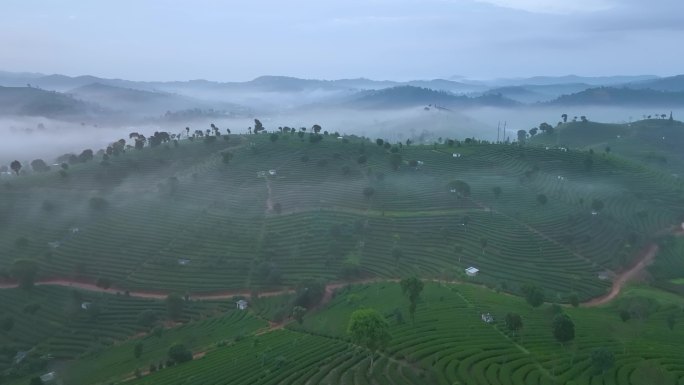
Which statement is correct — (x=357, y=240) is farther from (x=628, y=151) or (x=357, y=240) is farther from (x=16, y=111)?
(x=16, y=111)

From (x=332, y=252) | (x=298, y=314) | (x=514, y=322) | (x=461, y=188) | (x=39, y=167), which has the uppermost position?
(x=39, y=167)

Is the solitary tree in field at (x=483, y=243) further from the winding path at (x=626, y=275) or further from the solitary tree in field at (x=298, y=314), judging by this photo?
the solitary tree in field at (x=298, y=314)

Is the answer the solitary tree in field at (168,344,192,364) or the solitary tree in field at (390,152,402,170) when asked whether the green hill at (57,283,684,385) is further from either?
the solitary tree in field at (390,152,402,170)

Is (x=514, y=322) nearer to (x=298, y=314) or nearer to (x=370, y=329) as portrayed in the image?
(x=370, y=329)

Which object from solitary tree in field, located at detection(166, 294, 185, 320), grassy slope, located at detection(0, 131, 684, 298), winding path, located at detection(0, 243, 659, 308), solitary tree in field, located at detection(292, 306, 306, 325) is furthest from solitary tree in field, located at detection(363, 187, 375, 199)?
solitary tree in field, located at detection(166, 294, 185, 320)

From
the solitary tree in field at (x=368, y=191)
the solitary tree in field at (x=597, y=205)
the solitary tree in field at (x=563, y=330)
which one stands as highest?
the solitary tree in field at (x=368, y=191)

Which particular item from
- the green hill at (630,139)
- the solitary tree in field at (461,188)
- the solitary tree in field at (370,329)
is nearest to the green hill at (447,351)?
the solitary tree in field at (370,329)

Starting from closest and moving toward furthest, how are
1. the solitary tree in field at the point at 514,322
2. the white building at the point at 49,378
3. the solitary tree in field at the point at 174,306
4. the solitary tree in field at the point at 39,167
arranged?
the solitary tree in field at the point at 514,322 → the white building at the point at 49,378 → the solitary tree in field at the point at 174,306 → the solitary tree in field at the point at 39,167

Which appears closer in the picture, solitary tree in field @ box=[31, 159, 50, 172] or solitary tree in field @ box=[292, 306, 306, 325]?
solitary tree in field @ box=[292, 306, 306, 325]

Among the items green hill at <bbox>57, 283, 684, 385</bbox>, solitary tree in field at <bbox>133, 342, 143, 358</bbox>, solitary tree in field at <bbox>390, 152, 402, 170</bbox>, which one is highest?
solitary tree in field at <bbox>390, 152, 402, 170</bbox>

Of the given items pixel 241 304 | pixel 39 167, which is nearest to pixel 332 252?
pixel 241 304

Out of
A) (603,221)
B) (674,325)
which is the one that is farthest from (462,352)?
(603,221)
